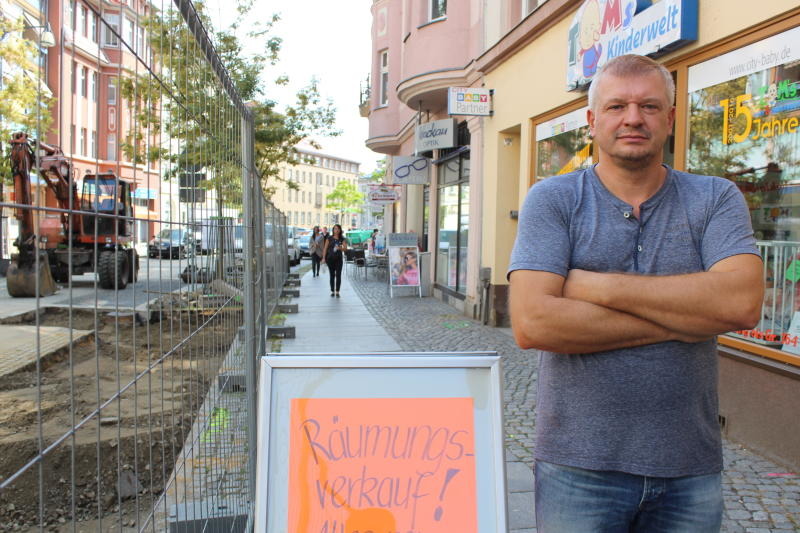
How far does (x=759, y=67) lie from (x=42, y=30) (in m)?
5.24

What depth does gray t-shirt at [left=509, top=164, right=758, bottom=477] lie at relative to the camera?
171 cm

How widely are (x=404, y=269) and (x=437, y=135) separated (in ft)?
10.6

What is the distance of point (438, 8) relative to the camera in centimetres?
1364

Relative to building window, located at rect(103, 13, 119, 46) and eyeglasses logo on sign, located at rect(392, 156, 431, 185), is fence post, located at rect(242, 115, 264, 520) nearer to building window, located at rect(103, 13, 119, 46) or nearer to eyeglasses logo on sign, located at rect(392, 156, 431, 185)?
building window, located at rect(103, 13, 119, 46)

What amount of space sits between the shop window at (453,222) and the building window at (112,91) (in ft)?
38.3

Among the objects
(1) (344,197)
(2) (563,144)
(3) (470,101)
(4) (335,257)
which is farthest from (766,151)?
(1) (344,197)

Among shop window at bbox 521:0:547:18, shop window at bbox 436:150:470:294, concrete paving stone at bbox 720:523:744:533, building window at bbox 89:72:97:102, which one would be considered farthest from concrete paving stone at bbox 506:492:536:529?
shop window at bbox 436:150:470:294

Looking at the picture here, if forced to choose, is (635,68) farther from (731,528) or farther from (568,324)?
(731,528)

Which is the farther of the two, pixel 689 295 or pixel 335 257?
pixel 335 257

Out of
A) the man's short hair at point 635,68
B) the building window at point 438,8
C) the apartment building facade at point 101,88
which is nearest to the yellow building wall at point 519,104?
the building window at point 438,8

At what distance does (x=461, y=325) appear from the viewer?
35.3 ft

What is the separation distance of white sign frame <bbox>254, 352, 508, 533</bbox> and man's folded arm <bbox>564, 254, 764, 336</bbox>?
0.37m

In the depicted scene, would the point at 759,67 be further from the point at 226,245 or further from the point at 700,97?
the point at 226,245

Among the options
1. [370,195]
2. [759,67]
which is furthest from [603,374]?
[370,195]
